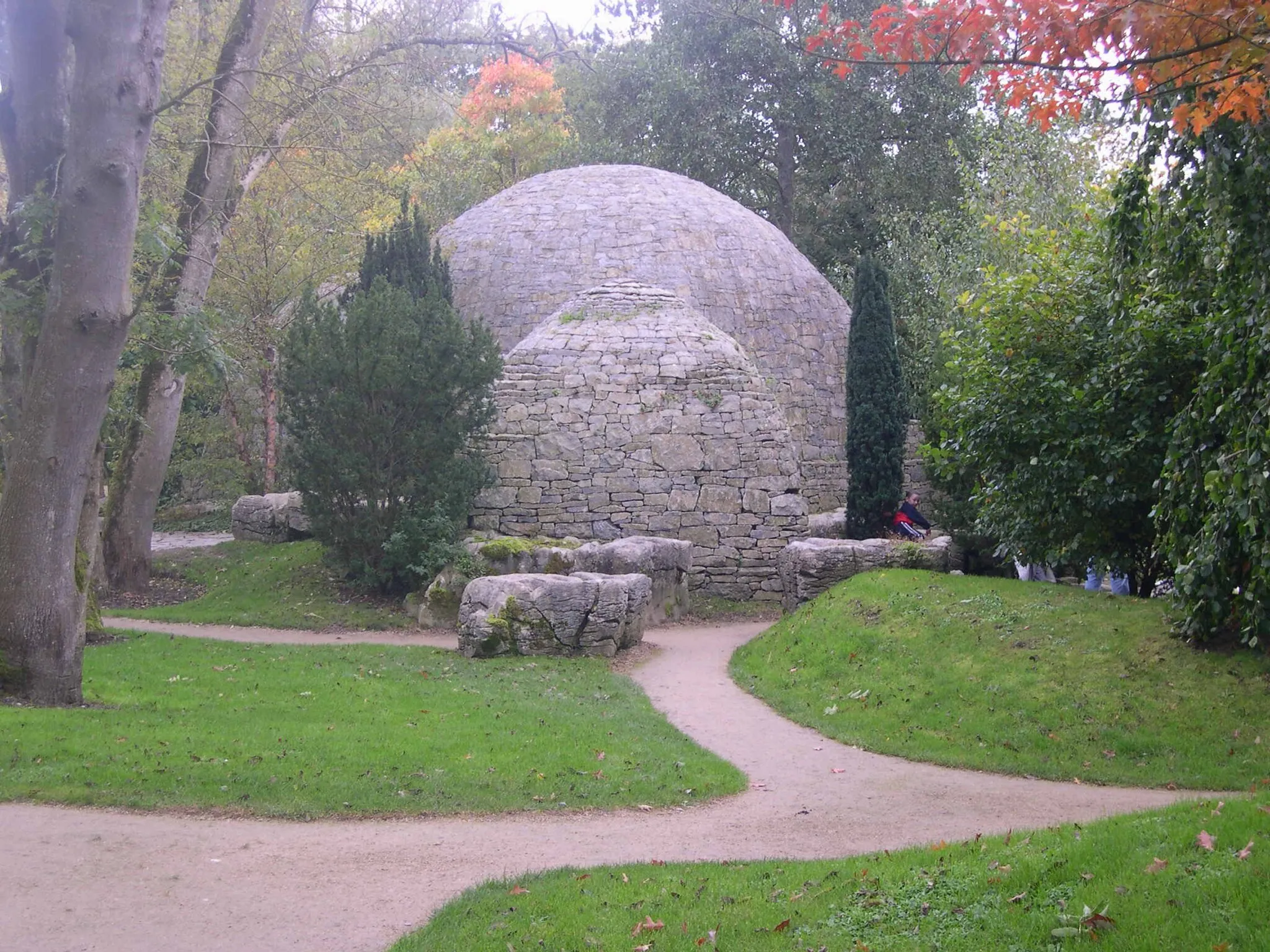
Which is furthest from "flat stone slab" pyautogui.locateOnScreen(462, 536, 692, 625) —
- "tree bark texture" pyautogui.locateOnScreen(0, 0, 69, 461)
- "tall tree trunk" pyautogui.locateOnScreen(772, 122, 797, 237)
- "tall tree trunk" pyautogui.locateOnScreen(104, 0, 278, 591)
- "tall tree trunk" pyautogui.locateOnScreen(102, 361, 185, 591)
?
"tall tree trunk" pyautogui.locateOnScreen(772, 122, 797, 237)

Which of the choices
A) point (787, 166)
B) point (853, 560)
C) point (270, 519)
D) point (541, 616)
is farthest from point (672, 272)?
point (787, 166)

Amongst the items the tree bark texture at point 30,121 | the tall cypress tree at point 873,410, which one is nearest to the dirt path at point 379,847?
the tree bark texture at point 30,121

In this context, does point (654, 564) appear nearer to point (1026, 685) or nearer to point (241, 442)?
point (1026, 685)

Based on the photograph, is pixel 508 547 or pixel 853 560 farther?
pixel 508 547

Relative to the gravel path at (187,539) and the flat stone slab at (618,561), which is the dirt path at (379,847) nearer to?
the flat stone slab at (618,561)

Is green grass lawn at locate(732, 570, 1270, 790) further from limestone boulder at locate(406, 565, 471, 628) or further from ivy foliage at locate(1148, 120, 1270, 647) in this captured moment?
limestone boulder at locate(406, 565, 471, 628)

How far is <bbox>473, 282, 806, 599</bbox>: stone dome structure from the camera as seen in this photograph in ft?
51.6

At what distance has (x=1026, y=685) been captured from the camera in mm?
8516

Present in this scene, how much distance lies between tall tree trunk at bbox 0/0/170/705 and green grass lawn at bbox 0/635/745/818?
0.68 metres

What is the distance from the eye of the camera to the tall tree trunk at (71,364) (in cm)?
795

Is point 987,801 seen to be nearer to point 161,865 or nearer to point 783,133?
point 161,865

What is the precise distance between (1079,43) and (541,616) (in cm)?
828

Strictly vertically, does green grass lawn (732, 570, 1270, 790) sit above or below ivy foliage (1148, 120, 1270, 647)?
below

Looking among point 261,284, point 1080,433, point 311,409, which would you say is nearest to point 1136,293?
point 1080,433
